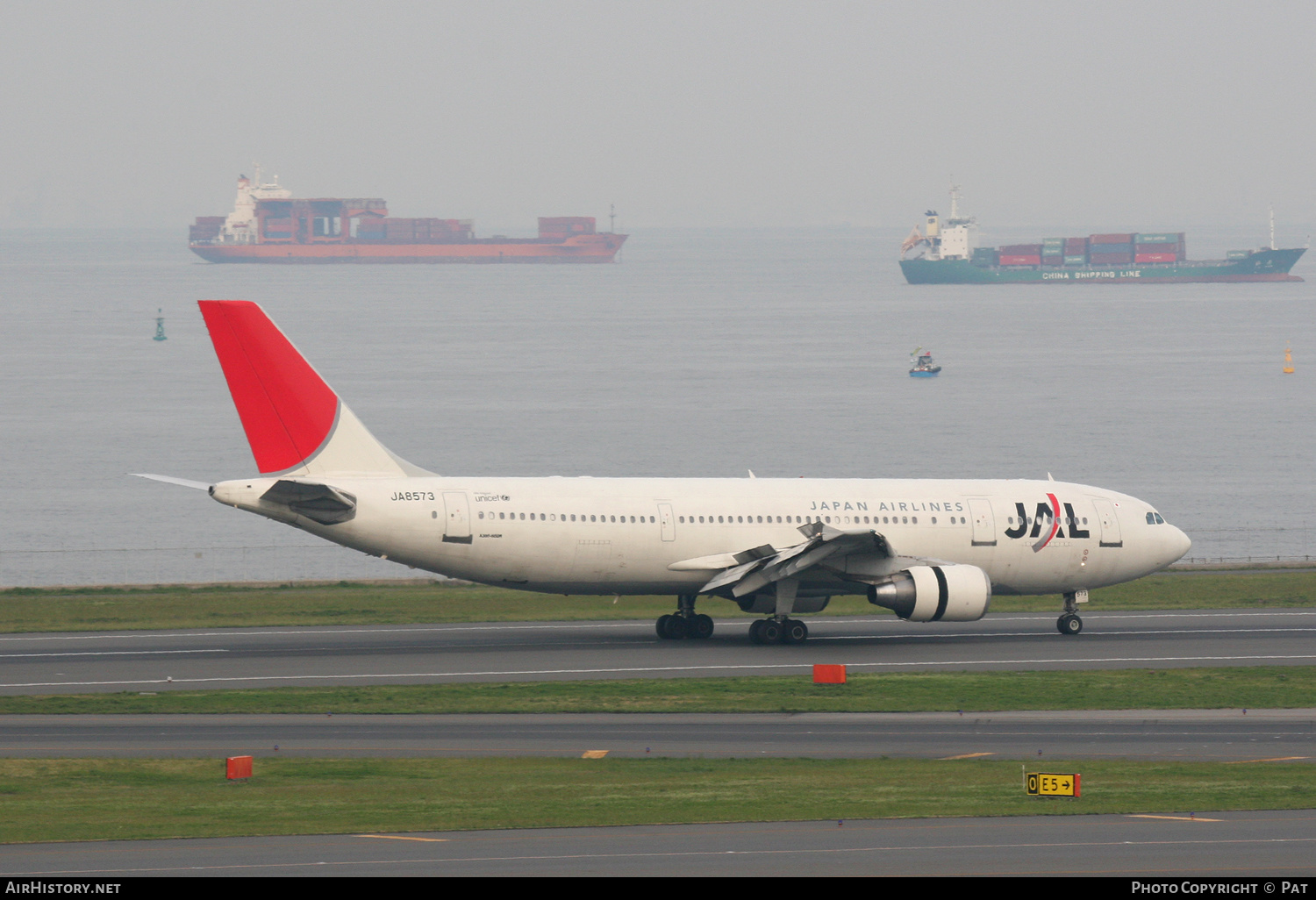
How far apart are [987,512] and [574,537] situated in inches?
513

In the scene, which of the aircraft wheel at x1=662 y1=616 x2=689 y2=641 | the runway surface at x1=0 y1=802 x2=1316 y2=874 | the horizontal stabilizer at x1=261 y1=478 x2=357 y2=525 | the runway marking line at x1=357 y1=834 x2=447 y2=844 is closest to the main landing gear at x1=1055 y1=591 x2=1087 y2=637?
the aircraft wheel at x1=662 y1=616 x2=689 y2=641

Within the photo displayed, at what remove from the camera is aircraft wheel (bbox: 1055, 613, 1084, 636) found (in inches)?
1909

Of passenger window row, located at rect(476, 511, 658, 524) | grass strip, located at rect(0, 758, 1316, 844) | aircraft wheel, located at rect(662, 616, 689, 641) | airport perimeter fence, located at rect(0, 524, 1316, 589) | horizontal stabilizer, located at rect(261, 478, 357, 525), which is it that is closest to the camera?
grass strip, located at rect(0, 758, 1316, 844)

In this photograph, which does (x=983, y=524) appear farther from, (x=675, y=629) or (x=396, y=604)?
(x=396, y=604)

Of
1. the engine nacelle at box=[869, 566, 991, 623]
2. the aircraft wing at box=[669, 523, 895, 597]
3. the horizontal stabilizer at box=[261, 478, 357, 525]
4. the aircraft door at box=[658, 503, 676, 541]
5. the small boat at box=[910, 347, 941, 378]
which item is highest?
the small boat at box=[910, 347, 941, 378]

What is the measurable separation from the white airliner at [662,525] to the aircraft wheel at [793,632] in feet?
0.16

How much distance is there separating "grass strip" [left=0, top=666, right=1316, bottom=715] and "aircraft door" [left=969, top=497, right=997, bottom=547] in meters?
8.75

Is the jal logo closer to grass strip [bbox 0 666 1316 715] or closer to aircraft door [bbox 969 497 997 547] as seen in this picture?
aircraft door [bbox 969 497 997 547]

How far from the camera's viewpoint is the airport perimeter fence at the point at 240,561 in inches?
2926

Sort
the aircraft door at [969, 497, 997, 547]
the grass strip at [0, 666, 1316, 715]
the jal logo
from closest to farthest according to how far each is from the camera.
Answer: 1. the grass strip at [0, 666, 1316, 715]
2. the aircraft door at [969, 497, 997, 547]
3. the jal logo

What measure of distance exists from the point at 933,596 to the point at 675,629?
7.64 metres

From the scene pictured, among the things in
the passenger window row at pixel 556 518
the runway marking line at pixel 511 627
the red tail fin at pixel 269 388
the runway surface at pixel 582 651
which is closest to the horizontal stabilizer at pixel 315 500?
the red tail fin at pixel 269 388

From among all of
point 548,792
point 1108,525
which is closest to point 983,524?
point 1108,525

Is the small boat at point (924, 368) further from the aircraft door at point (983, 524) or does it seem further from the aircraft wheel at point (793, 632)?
the aircraft wheel at point (793, 632)
